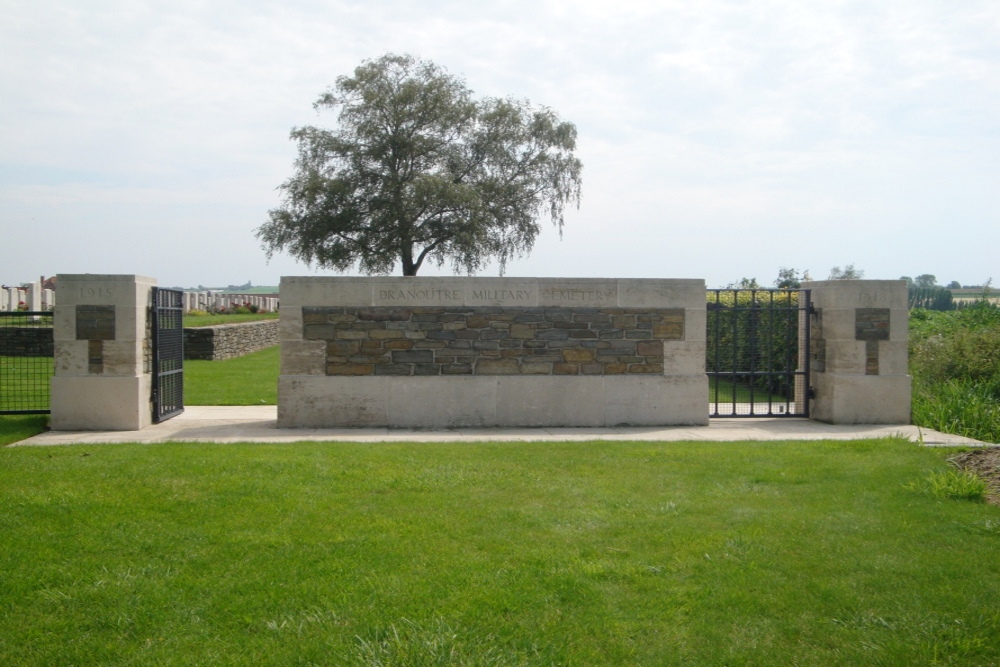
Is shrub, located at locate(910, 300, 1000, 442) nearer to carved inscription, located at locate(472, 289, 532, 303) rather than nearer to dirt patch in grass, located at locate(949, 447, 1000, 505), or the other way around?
dirt patch in grass, located at locate(949, 447, 1000, 505)

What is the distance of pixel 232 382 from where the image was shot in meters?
15.8

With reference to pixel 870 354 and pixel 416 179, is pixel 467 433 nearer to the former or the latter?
pixel 870 354

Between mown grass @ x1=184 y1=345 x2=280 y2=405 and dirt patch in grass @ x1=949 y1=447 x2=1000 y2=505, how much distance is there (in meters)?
8.96

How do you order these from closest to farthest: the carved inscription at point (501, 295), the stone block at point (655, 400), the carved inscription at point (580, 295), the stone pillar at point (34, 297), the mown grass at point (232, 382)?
the carved inscription at point (501, 295) < the carved inscription at point (580, 295) < the stone block at point (655, 400) < the mown grass at point (232, 382) < the stone pillar at point (34, 297)

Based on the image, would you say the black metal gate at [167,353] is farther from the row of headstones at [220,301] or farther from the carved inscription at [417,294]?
the row of headstones at [220,301]

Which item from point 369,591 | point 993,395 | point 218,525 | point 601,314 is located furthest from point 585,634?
point 993,395

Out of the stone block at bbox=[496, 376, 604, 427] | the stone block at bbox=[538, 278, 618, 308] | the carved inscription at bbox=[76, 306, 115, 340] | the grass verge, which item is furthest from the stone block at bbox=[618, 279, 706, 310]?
the grass verge

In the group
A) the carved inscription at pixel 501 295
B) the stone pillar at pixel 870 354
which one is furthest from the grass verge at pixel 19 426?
the stone pillar at pixel 870 354

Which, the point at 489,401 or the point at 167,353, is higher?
the point at 167,353

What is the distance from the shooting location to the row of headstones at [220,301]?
40.7 metres

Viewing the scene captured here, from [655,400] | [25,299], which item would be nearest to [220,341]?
[25,299]

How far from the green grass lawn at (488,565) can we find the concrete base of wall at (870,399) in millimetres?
3451

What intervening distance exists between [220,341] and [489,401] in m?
14.6

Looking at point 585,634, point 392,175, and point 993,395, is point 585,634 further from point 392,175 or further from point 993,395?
point 392,175
